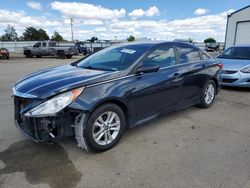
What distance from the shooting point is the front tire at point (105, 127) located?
3262 mm

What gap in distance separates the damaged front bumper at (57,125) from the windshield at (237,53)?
704 centimetres

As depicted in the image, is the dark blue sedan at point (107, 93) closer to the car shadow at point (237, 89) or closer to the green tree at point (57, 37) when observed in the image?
the car shadow at point (237, 89)

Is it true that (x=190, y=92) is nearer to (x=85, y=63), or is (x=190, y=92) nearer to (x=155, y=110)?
(x=155, y=110)

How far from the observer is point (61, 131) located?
10.4ft

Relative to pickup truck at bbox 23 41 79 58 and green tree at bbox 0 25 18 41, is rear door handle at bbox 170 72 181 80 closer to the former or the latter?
pickup truck at bbox 23 41 79 58

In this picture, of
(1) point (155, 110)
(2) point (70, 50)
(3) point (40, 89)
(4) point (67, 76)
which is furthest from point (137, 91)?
(2) point (70, 50)

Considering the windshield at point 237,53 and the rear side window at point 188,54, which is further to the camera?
the windshield at point 237,53

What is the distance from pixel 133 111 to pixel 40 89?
56.0 inches

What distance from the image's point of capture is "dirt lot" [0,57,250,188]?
2801 millimetres

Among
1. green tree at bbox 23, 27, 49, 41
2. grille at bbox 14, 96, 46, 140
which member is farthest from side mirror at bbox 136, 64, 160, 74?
green tree at bbox 23, 27, 49, 41

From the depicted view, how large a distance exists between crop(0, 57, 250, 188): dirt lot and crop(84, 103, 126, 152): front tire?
0.47 feet

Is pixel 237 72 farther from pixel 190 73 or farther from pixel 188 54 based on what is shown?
pixel 190 73

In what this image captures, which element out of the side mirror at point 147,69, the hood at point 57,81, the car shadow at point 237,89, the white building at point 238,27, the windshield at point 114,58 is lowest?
the car shadow at point 237,89

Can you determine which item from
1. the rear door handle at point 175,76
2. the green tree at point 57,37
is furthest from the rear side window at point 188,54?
the green tree at point 57,37
